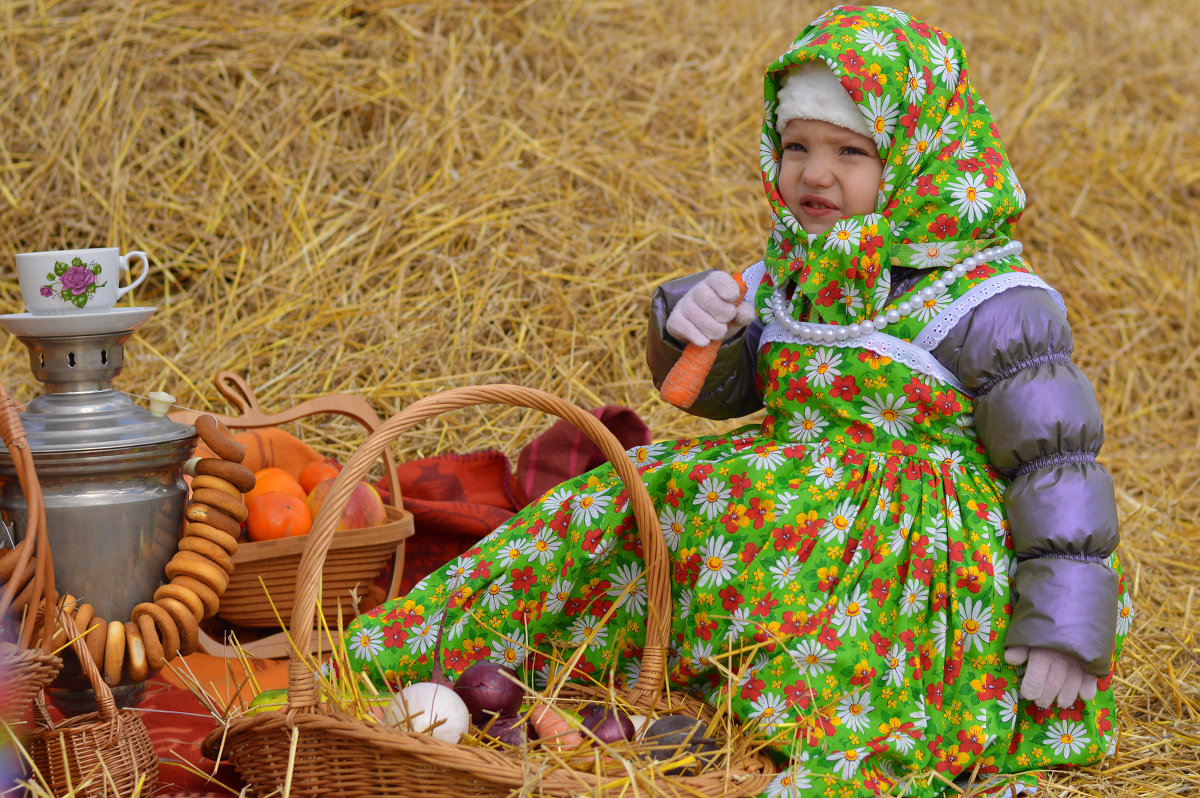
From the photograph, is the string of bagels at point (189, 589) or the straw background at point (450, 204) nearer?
the string of bagels at point (189, 589)

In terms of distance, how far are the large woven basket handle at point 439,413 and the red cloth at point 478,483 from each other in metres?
0.69

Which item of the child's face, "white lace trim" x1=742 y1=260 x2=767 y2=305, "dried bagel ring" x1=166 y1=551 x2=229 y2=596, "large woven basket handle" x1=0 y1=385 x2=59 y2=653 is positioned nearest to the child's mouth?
the child's face

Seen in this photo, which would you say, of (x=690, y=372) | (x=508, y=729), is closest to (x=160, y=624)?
(x=508, y=729)

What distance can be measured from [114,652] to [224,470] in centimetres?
31

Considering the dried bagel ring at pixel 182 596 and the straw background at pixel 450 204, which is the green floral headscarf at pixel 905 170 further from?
the straw background at pixel 450 204

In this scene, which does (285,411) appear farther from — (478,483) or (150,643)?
(150,643)

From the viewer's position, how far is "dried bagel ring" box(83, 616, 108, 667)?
60.4 inches

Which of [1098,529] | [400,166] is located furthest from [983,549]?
[400,166]

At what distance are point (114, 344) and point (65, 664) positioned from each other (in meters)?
0.47

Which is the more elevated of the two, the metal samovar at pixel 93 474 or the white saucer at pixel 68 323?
the white saucer at pixel 68 323

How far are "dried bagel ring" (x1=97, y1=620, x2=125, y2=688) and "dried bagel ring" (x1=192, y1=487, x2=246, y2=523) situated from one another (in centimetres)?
22

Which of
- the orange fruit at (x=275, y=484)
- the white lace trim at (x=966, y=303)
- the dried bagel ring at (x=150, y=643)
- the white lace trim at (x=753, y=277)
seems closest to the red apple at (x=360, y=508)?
the orange fruit at (x=275, y=484)

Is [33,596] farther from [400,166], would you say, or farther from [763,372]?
[400,166]

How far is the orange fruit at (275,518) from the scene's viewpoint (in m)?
2.08
